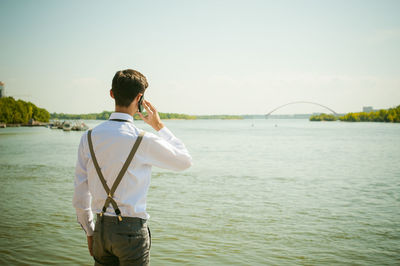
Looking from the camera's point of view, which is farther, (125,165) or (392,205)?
(392,205)

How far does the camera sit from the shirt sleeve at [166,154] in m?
2.41

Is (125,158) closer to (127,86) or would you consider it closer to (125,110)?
(125,110)

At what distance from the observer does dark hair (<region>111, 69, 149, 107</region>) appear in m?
2.50

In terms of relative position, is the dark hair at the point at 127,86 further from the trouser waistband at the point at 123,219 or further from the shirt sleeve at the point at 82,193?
the trouser waistband at the point at 123,219

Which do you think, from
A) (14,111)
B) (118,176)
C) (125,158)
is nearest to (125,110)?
(125,158)

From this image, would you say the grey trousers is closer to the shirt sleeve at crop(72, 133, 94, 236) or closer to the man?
the man

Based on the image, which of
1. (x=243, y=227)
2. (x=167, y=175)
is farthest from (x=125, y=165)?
(x=167, y=175)

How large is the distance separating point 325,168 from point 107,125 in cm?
2307

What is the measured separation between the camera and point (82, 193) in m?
2.71

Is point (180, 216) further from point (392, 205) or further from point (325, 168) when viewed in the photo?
point (325, 168)

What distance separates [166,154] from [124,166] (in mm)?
311

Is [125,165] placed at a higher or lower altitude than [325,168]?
higher

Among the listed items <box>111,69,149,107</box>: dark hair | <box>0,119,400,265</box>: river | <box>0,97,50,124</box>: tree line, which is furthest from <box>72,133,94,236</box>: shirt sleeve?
<box>0,97,50,124</box>: tree line

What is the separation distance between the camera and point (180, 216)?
1084 cm
